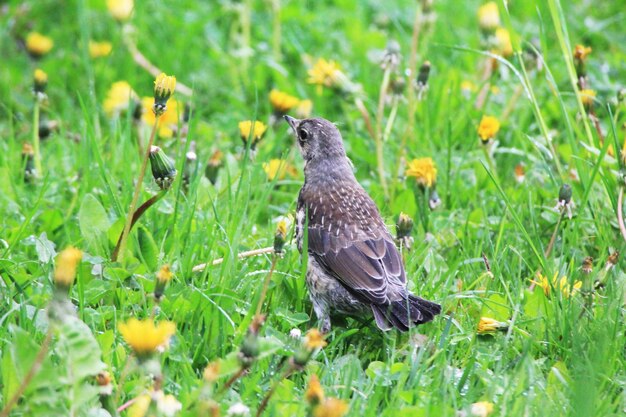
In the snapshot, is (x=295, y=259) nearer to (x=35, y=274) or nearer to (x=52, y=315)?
(x=35, y=274)

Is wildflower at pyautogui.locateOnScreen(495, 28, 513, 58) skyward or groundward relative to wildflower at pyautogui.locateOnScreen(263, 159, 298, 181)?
skyward

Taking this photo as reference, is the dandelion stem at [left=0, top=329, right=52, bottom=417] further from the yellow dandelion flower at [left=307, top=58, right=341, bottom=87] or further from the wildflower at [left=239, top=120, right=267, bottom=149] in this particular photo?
the yellow dandelion flower at [left=307, top=58, right=341, bottom=87]

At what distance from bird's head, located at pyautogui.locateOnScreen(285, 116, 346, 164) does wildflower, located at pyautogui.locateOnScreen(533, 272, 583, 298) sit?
129cm

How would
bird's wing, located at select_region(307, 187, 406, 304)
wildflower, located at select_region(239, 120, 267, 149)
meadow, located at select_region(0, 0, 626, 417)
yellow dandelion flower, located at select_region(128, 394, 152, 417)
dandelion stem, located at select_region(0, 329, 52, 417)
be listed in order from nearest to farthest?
dandelion stem, located at select_region(0, 329, 52, 417), yellow dandelion flower, located at select_region(128, 394, 152, 417), meadow, located at select_region(0, 0, 626, 417), bird's wing, located at select_region(307, 187, 406, 304), wildflower, located at select_region(239, 120, 267, 149)

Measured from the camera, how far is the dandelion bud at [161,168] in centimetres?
399

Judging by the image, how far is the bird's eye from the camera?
5348mm

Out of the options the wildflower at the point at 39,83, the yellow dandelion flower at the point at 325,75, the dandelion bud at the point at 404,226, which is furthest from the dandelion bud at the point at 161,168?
the yellow dandelion flower at the point at 325,75

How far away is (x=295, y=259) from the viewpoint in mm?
4812

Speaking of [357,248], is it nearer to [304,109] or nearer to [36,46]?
[304,109]

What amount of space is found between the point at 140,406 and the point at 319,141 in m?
2.32

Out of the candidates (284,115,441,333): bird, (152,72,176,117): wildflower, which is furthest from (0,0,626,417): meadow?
(284,115,441,333): bird

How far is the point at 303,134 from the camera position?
17.6 ft

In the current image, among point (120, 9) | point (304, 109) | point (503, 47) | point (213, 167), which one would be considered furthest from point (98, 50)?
point (503, 47)

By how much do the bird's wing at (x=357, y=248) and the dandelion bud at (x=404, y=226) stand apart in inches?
4.1
